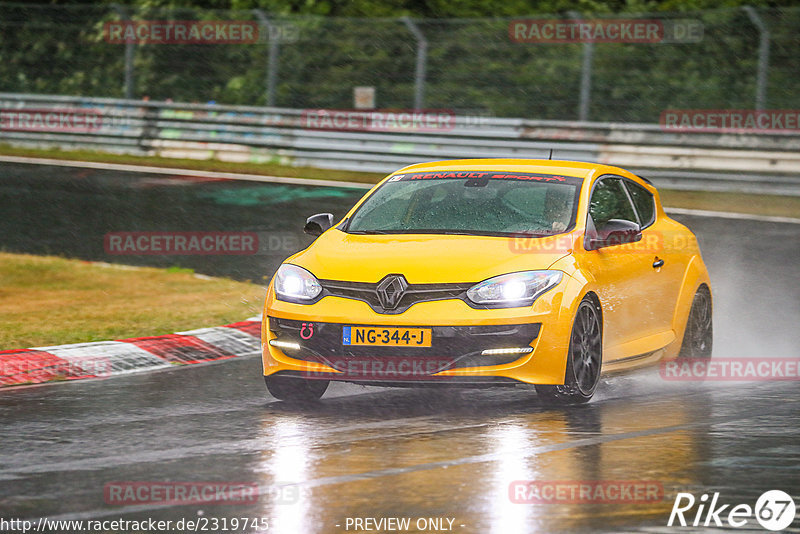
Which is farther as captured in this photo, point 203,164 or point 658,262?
point 203,164

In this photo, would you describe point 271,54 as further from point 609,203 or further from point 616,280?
point 616,280

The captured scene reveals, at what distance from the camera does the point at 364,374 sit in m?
8.99

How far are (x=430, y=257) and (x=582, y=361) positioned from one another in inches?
44.3

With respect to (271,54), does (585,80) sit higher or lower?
lower

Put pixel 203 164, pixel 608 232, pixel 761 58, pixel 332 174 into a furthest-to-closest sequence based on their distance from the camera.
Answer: pixel 203 164 < pixel 332 174 < pixel 761 58 < pixel 608 232

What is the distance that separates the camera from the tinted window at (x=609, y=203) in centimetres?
1023

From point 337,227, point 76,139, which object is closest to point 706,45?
point 76,139

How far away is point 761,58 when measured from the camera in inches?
956

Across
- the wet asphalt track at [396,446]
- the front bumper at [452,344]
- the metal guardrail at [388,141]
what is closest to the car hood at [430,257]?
the front bumper at [452,344]

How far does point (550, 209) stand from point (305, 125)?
710 inches

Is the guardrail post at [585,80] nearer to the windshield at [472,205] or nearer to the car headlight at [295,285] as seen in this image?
the windshield at [472,205]

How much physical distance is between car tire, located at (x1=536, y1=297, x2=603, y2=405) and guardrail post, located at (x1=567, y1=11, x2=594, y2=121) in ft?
54.2

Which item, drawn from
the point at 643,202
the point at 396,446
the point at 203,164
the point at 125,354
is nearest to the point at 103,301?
the point at 125,354

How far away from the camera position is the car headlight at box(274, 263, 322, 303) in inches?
363
